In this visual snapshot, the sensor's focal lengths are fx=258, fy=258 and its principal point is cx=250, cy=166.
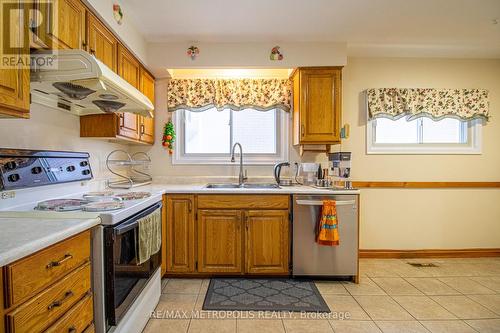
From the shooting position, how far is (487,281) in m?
2.48

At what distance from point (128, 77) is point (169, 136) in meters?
0.82

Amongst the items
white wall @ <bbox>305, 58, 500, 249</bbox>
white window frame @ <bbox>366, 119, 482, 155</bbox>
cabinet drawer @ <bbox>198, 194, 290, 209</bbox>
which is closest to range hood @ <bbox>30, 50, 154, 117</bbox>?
cabinet drawer @ <bbox>198, 194, 290, 209</bbox>

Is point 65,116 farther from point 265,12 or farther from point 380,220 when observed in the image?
point 380,220

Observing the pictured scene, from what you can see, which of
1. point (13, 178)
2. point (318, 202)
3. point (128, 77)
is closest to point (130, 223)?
point (13, 178)

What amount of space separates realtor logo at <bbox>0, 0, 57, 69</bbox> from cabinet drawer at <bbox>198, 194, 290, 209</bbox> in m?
1.54

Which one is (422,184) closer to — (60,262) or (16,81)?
(60,262)

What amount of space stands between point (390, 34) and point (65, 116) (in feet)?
9.81

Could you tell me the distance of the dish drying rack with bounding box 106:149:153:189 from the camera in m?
2.49

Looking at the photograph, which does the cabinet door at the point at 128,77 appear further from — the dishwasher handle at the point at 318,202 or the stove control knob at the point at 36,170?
the dishwasher handle at the point at 318,202

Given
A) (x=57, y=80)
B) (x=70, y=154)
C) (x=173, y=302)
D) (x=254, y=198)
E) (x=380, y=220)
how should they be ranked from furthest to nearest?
(x=380, y=220) → (x=254, y=198) → (x=173, y=302) → (x=70, y=154) → (x=57, y=80)

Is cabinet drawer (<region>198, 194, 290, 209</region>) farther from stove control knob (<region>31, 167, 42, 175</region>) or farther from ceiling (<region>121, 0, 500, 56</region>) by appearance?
ceiling (<region>121, 0, 500, 56</region>)

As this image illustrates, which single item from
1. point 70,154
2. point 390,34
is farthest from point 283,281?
point 390,34

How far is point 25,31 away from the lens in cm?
117

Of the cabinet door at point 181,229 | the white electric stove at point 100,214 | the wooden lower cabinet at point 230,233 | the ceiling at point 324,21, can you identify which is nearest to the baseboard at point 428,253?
the wooden lower cabinet at point 230,233
